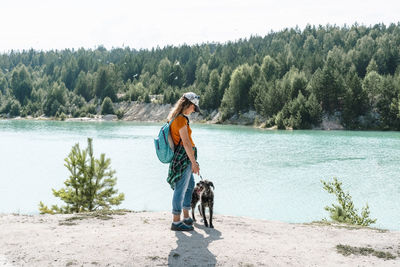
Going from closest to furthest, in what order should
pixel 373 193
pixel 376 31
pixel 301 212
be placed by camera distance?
pixel 301 212, pixel 373 193, pixel 376 31

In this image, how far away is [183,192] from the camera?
8.66 metres

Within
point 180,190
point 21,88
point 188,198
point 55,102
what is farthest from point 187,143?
point 21,88

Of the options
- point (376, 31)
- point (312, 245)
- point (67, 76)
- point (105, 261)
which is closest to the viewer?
point (105, 261)

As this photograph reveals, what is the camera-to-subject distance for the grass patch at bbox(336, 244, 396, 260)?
7656mm

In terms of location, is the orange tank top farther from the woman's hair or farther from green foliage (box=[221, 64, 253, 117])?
green foliage (box=[221, 64, 253, 117])

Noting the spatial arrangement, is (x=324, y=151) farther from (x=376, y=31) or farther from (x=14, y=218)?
(x=376, y=31)

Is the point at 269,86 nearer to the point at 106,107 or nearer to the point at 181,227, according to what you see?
the point at 106,107

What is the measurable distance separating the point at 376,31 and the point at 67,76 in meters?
141

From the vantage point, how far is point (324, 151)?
46312mm

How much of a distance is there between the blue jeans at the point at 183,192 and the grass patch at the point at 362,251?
3.17 metres

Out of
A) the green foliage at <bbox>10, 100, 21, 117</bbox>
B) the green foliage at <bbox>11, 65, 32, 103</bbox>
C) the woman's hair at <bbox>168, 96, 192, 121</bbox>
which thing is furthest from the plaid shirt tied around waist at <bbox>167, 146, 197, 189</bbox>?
the green foliage at <bbox>11, 65, 32, 103</bbox>

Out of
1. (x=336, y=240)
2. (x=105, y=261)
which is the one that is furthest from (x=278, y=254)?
(x=105, y=261)

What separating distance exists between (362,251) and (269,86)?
93.7 m

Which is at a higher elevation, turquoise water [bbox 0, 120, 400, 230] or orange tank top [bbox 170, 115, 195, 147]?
orange tank top [bbox 170, 115, 195, 147]
